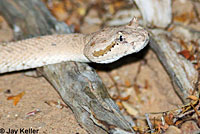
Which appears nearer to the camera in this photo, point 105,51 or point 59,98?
point 105,51

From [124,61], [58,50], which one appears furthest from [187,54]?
[58,50]

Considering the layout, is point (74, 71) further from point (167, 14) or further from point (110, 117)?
point (167, 14)

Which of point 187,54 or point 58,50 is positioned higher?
point 58,50

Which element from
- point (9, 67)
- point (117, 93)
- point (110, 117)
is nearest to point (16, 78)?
point (9, 67)

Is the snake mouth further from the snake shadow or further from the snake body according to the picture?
the snake shadow

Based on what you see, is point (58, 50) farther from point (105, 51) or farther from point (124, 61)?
point (124, 61)

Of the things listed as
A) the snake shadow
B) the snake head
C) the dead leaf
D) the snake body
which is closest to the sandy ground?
the snake shadow

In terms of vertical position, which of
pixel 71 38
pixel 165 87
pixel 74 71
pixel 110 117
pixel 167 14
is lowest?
pixel 110 117
